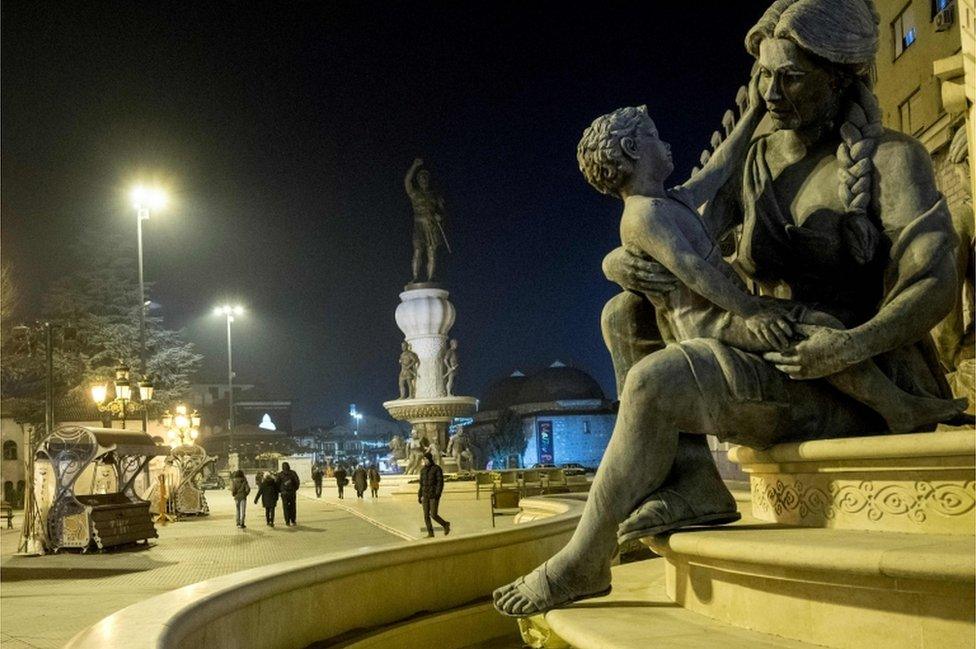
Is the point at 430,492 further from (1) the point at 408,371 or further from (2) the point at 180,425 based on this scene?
(1) the point at 408,371

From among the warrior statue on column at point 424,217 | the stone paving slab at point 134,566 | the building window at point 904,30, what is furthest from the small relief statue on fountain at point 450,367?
the building window at point 904,30

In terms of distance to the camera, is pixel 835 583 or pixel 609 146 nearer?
pixel 835 583

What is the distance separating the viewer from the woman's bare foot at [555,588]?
369 centimetres

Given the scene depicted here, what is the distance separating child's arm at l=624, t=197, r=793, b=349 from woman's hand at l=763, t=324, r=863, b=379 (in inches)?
2.3

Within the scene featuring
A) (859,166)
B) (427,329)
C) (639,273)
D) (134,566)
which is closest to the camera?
(639,273)

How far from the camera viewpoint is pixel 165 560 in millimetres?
16047

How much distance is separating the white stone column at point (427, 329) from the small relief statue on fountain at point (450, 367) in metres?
0.19

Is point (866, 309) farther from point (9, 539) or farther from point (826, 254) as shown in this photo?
point (9, 539)

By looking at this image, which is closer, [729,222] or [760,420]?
[760,420]

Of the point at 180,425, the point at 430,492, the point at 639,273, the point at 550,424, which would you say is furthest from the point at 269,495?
the point at 550,424

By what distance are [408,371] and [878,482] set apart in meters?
37.0

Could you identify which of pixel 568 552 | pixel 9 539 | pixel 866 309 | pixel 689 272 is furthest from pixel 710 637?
pixel 9 539

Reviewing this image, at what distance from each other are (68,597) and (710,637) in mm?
10541

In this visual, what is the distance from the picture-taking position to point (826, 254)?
4039 millimetres
